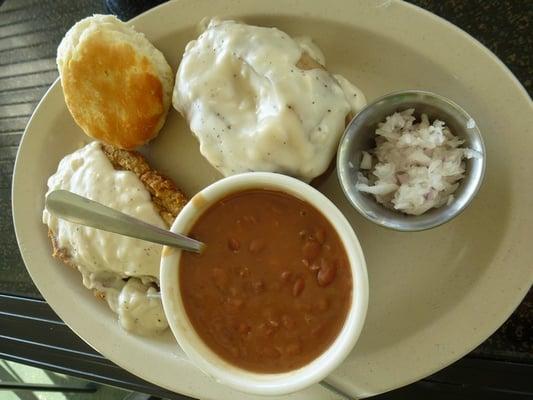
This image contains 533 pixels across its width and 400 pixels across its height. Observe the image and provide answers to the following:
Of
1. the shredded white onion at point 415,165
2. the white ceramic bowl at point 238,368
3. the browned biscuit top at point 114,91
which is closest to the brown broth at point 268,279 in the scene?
the white ceramic bowl at point 238,368

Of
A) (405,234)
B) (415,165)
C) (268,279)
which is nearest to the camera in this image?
(268,279)

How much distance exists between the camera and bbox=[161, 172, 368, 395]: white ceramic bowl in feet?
4.99

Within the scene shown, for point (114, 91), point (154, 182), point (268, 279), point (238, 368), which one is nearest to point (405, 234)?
point (268, 279)

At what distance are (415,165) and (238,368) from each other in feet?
2.53

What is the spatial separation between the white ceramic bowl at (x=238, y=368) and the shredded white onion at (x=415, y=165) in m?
0.21

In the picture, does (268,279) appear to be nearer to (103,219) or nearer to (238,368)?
(238,368)

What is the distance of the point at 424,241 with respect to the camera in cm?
183

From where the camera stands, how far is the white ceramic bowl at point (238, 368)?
4.99 ft

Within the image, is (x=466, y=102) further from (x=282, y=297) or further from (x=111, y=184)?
(x=111, y=184)

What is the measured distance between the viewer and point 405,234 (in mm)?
1834

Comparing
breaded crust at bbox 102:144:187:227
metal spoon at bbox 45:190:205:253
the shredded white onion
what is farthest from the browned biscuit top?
the shredded white onion

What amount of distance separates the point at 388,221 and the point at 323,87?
0.44 metres

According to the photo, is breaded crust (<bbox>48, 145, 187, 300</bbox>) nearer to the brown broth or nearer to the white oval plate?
the white oval plate

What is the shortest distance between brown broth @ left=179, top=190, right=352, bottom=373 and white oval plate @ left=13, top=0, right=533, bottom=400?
32 centimetres
